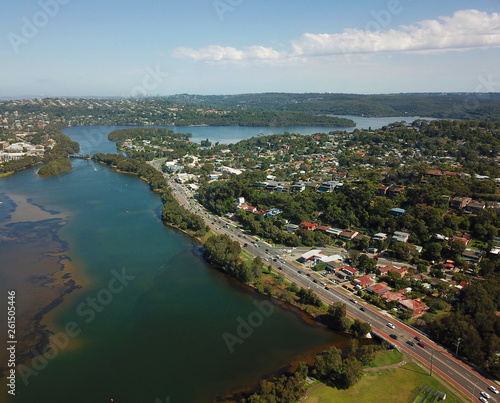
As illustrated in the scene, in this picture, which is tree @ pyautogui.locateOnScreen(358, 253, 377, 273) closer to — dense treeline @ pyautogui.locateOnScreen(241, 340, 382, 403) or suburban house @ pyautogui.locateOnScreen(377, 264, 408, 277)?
suburban house @ pyautogui.locateOnScreen(377, 264, 408, 277)

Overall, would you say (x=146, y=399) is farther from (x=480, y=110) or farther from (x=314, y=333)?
(x=480, y=110)

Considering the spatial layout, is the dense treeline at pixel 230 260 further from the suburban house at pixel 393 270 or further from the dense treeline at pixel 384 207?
the suburban house at pixel 393 270

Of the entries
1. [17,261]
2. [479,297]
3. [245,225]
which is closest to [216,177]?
[245,225]

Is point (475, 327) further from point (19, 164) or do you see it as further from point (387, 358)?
point (19, 164)

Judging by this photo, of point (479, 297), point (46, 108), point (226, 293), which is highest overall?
point (46, 108)

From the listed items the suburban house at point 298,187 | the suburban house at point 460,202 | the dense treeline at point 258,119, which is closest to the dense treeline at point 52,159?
the suburban house at point 298,187

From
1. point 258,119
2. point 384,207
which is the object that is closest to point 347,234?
point 384,207

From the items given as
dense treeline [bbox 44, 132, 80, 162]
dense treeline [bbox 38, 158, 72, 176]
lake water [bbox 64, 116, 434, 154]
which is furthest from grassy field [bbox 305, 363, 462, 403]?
lake water [bbox 64, 116, 434, 154]

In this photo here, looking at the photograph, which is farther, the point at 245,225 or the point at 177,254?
the point at 245,225
